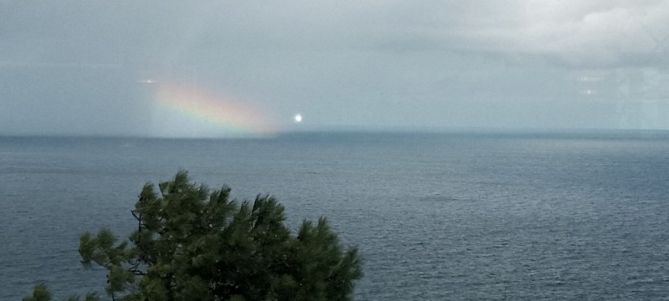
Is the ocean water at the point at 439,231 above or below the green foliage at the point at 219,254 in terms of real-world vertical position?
A: below

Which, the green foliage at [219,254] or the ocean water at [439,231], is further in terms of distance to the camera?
the ocean water at [439,231]

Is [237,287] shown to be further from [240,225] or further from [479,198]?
[479,198]

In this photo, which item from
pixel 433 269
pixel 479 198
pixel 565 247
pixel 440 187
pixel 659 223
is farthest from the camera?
pixel 440 187

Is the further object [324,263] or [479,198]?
[479,198]

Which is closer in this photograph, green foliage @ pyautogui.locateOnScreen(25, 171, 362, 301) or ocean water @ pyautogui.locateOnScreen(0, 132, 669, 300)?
green foliage @ pyautogui.locateOnScreen(25, 171, 362, 301)

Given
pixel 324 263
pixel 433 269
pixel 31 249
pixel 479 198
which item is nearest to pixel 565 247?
pixel 433 269

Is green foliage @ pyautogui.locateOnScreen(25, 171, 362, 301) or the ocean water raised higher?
green foliage @ pyautogui.locateOnScreen(25, 171, 362, 301)

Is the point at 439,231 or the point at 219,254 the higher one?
the point at 219,254

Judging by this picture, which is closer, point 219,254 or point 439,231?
point 219,254

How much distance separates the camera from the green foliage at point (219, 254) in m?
26.2

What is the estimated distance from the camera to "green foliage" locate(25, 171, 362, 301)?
26.2 meters

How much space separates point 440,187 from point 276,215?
16342 centimetres

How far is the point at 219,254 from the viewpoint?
26.5 m

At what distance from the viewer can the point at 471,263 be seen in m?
90.3
